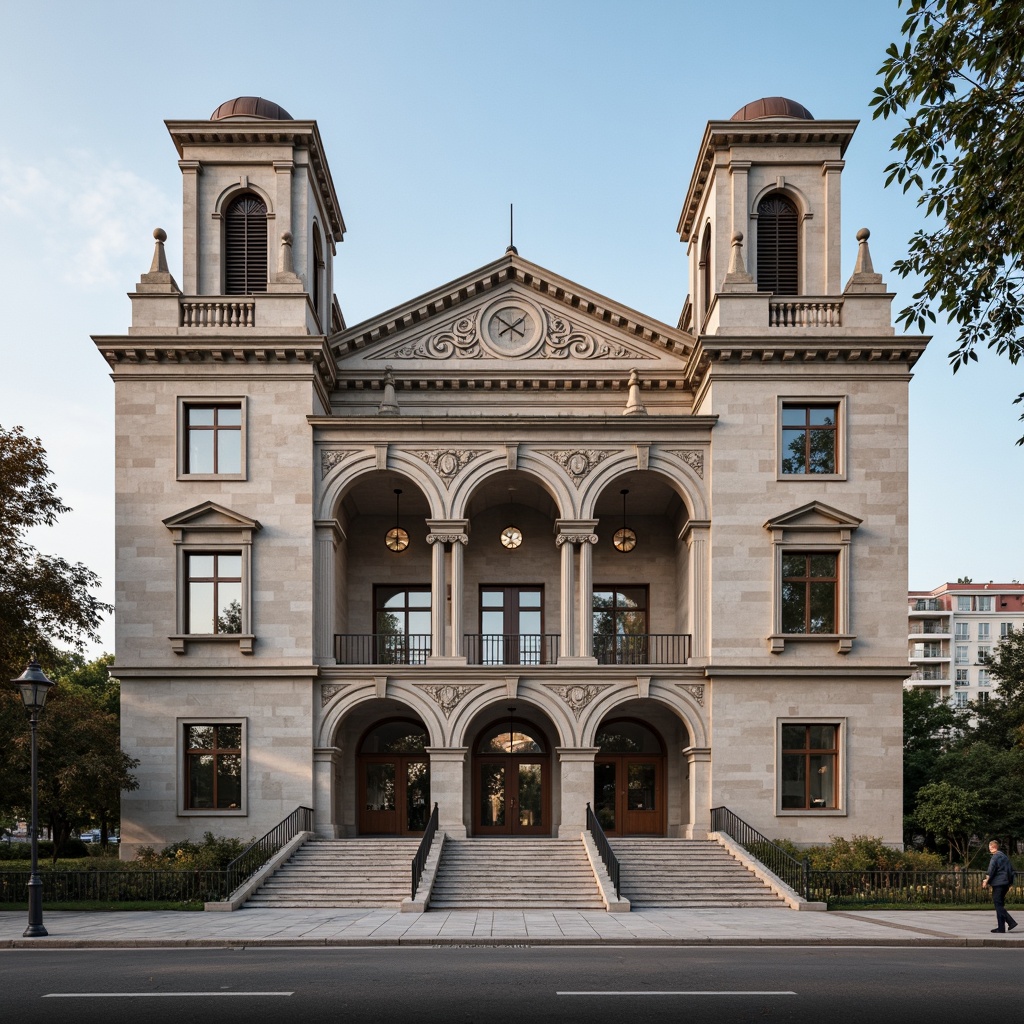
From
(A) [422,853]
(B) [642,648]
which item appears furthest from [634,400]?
(A) [422,853]

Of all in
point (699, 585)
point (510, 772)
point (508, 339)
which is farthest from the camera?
point (510, 772)

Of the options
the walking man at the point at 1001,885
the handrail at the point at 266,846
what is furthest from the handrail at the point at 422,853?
the walking man at the point at 1001,885

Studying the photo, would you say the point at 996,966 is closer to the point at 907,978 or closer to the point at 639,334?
the point at 907,978

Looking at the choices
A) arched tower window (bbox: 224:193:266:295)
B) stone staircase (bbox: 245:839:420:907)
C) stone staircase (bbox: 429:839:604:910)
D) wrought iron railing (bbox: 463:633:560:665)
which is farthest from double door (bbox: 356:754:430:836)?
arched tower window (bbox: 224:193:266:295)

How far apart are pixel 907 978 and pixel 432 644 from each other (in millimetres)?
18056

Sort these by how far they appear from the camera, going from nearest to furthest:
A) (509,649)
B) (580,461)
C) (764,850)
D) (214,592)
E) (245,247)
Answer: (764,850)
(214,592)
(580,461)
(245,247)
(509,649)

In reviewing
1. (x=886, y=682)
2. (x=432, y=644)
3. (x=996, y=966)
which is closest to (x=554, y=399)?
(x=432, y=644)

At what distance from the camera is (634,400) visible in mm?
31859

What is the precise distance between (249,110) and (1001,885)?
1101 inches

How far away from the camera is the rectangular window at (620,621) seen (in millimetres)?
34281

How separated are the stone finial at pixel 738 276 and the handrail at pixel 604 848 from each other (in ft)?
48.6

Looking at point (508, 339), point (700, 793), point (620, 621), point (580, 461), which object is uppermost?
point (508, 339)

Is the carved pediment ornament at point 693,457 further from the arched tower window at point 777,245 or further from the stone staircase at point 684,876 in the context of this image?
the stone staircase at point 684,876

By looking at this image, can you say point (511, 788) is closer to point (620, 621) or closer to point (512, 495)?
point (620, 621)
